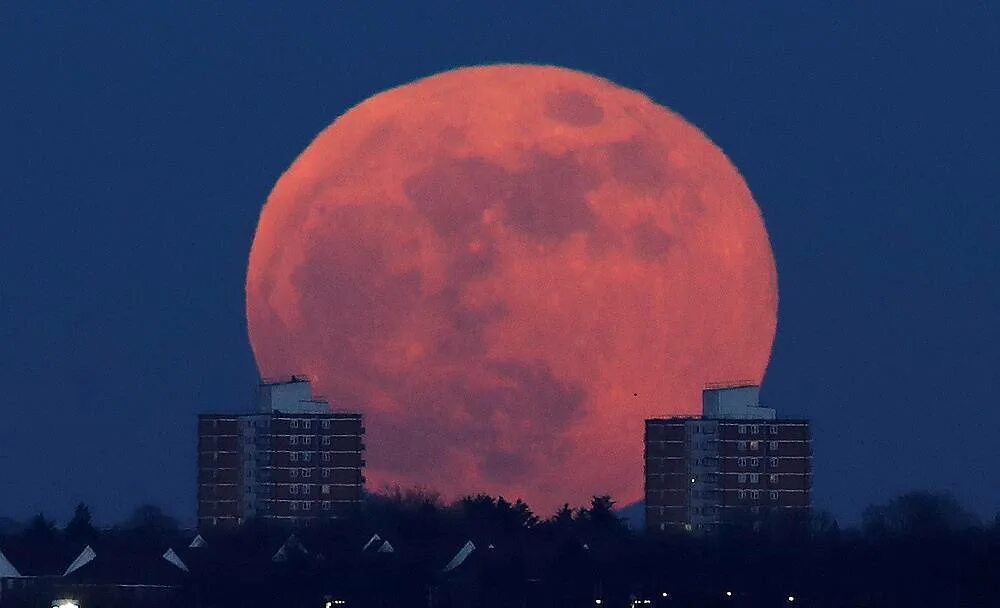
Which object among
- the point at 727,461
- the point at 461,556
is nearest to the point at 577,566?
the point at 461,556

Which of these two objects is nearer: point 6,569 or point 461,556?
point 6,569

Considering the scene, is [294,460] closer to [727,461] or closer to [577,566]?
[727,461]

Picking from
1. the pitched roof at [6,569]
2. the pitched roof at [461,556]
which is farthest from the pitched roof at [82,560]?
the pitched roof at [461,556]

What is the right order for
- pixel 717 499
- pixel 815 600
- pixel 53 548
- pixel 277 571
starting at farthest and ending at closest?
pixel 717 499 < pixel 53 548 < pixel 277 571 < pixel 815 600

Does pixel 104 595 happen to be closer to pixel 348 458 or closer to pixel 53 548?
pixel 53 548

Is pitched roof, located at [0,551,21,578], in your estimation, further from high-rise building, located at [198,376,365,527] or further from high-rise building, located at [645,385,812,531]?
high-rise building, located at [645,385,812,531]

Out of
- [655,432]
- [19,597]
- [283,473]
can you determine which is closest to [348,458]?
[283,473]

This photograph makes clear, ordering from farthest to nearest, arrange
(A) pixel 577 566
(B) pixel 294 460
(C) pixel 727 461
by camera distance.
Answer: (B) pixel 294 460, (C) pixel 727 461, (A) pixel 577 566
